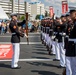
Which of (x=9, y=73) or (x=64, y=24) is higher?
(x=64, y=24)

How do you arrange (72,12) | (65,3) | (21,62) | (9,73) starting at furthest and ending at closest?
(65,3)
(21,62)
(9,73)
(72,12)

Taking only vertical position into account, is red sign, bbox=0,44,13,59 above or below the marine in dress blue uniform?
below

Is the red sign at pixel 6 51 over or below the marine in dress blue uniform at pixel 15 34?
below

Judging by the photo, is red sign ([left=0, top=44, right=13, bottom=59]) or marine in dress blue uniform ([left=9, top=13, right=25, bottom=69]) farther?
red sign ([left=0, top=44, right=13, bottom=59])

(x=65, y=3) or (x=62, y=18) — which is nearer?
(x=62, y=18)

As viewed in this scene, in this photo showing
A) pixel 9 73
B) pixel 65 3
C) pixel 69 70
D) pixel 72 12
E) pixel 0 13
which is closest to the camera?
pixel 72 12

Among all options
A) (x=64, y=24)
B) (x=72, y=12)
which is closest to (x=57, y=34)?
(x=64, y=24)

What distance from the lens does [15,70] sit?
9875 mm

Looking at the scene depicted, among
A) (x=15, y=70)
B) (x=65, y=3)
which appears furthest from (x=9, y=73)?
(x=65, y=3)

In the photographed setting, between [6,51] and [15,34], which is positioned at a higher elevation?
[15,34]

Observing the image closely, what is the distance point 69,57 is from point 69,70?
0.37 meters

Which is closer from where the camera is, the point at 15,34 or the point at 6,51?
the point at 15,34

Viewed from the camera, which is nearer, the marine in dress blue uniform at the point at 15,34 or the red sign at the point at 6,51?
the marine in dress blue uniform at the point at 15,34

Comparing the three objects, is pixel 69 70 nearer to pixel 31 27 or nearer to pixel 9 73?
pixel 9 73
